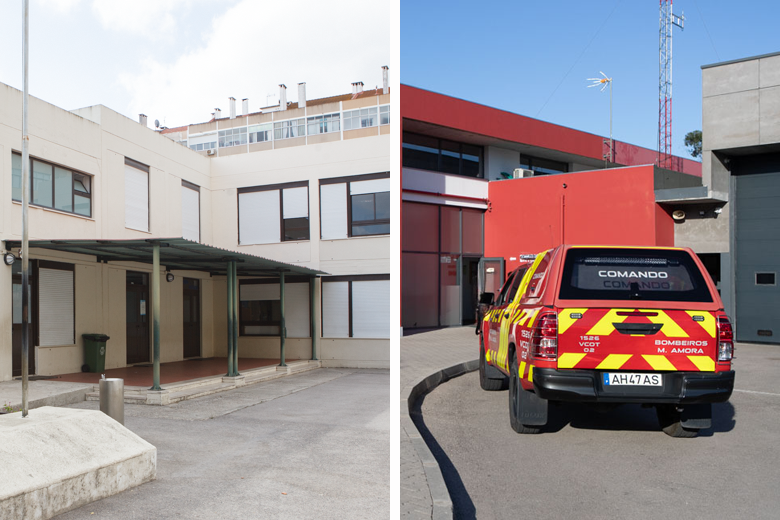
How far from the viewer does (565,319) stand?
6352mm

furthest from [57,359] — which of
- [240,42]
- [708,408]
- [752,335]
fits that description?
[752,335]

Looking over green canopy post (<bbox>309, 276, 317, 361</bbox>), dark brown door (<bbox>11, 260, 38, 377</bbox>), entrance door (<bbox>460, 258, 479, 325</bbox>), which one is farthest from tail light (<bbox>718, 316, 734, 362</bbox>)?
entrance door (<bbox>460, 258, 479, 325</bbox>)

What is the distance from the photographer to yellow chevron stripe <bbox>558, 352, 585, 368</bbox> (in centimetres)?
632

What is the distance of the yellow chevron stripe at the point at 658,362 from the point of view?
627 cm

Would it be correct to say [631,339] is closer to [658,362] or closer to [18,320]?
[658,362]

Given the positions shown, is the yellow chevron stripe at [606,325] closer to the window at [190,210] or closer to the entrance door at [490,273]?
the window at [190,210]

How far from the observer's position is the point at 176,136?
5797 centimetres

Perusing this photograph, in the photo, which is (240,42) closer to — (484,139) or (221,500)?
(221,500)

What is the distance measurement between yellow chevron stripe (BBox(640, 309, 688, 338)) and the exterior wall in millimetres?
14856

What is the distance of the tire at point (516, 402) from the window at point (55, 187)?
37.2 feet

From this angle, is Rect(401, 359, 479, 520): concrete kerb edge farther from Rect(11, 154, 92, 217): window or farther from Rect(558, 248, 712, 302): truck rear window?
Rect(11, 154, 92, 217): window

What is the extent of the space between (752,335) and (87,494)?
17.6m

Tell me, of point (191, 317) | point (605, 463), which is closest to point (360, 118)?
point (191, 317)

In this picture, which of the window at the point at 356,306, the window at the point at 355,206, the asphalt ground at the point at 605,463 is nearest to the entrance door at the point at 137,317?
the window at the point at 356,306
